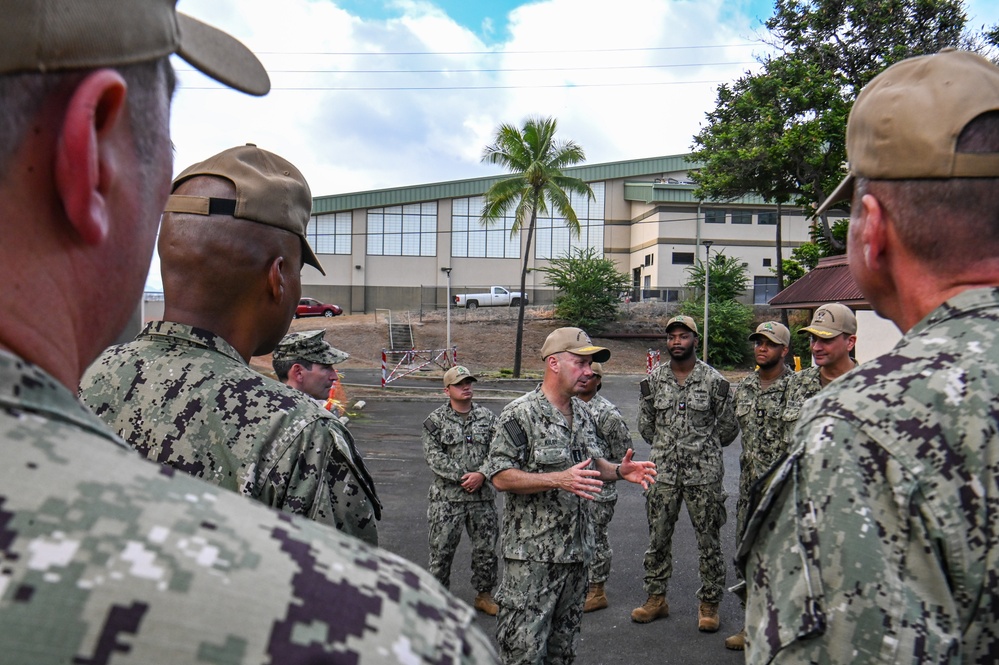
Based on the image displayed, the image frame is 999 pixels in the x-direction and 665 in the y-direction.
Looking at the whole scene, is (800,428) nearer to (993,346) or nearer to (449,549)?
(993,346)

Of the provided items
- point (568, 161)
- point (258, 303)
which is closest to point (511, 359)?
point (568, 161)

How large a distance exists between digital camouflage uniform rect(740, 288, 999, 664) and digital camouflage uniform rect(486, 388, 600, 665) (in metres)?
3.15

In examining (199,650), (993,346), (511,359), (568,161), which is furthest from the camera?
(511,359)

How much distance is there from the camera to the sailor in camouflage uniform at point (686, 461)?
6.06 m

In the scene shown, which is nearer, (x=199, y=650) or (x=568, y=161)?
(x=199, y=650)

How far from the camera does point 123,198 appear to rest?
81 centimetres

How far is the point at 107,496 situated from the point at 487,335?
35241 mm

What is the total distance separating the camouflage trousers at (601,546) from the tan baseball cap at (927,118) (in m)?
4.94

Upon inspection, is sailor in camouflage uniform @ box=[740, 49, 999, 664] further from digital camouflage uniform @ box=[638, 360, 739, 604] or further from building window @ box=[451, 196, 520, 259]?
building window @ box=[451, 196, 520, 259]

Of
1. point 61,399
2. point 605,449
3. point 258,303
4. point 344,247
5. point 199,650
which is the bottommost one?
point 605,449

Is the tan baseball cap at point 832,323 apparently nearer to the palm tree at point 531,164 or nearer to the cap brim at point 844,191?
the cap brim at point 844,191

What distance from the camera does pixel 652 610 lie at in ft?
19.5

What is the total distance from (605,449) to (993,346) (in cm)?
455

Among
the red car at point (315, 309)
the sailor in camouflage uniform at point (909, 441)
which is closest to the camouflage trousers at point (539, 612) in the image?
the sailor in camouflage uniform at point (909, 441)
